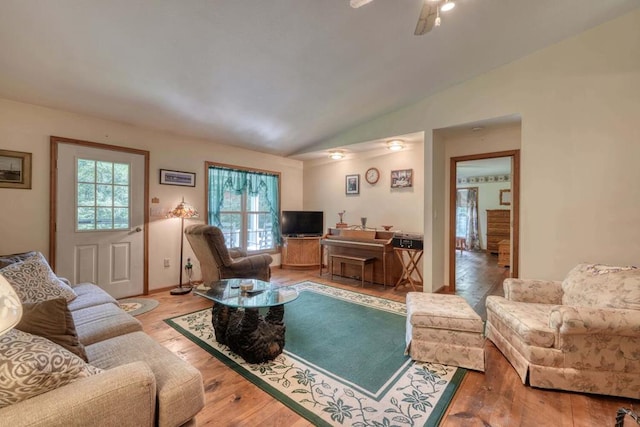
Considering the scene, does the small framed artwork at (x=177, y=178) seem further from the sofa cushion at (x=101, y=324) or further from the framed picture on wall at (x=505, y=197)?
the framed picture on wall at (x=505, y=197)

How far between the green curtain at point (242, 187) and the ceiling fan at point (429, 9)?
3816mm

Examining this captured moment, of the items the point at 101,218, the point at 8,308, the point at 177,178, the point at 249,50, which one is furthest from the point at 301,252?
the point at 8,308

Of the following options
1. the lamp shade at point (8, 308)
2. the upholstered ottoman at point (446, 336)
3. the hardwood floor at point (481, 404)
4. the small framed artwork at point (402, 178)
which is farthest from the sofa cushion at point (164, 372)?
the small framed artwork at point (402, 178)

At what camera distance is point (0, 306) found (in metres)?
0.65

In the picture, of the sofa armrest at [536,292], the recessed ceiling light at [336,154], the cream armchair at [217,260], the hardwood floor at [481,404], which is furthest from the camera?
the recessed ceiling light at [336,154]

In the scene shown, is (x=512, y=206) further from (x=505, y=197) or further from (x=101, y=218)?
(x=101, y=218)

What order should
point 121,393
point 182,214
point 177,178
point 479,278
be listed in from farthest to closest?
point 479,278
point 177,178
point 182,214
point 121,393

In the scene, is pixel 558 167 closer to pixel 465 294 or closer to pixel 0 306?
pixel 465 294

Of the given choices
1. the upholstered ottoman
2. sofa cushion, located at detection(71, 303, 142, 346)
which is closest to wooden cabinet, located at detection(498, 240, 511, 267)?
the upholstered ottoman

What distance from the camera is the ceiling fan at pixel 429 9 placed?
64.6 inches

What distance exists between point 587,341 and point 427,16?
2.37 meters

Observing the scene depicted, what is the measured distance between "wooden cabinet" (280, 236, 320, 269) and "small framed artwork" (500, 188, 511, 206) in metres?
6.01

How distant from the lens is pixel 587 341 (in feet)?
6.01

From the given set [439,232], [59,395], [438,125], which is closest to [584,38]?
[438,125]
